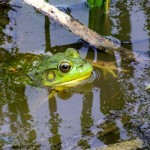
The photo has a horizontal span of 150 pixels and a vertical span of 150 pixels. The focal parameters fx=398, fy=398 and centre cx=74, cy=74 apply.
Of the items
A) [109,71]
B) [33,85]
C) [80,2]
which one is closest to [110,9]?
[80,2]

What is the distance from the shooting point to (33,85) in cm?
432

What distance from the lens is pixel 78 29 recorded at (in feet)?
15.0

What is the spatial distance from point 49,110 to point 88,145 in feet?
2.42

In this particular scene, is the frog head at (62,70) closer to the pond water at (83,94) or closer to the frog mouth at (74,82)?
the frog mouth at (74,82)

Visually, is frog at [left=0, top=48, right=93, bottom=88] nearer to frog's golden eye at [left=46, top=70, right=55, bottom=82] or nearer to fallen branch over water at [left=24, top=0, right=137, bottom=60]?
frog's golden eye at [left=46, top=70, right=55, bottom=82]

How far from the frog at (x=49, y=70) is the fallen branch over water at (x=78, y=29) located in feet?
1.19

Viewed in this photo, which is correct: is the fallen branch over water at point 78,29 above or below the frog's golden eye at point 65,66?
above

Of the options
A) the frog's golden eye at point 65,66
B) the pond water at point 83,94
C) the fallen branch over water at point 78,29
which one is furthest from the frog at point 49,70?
the fallen branch over water at point 78,29

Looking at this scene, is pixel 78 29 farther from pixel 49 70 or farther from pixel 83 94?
pixel 83 94

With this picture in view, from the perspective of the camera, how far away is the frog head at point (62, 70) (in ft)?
13.7

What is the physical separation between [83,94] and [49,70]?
46cm

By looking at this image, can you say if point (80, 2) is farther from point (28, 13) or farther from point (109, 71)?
point (109, 71)

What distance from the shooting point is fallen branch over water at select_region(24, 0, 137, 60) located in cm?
450

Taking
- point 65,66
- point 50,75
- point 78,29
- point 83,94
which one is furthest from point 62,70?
point 78,29
